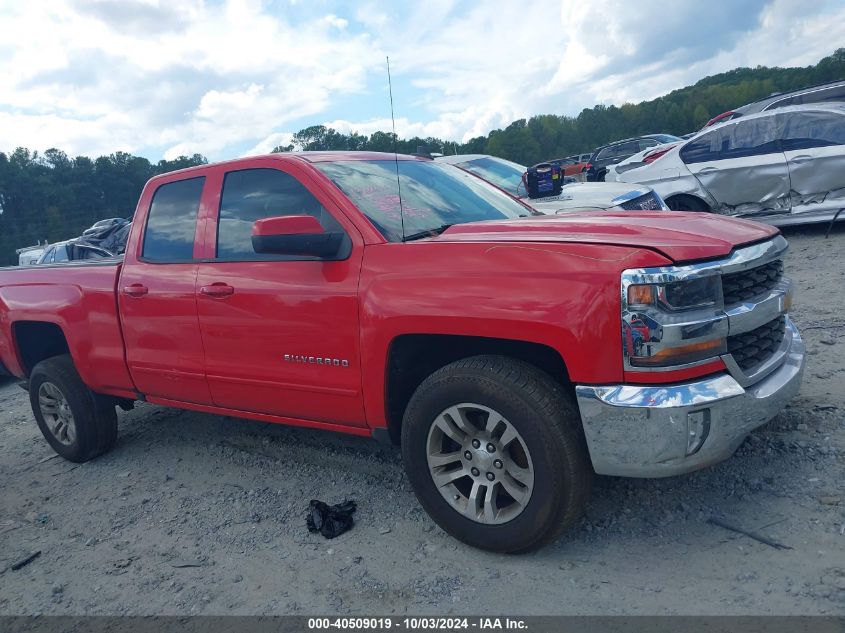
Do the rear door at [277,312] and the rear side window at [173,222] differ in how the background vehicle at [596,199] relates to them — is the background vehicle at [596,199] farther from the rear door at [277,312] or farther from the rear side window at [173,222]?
the rear side window at [173,222]

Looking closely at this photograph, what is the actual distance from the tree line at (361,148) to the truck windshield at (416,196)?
0.76 feet

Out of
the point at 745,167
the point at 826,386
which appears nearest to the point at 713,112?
the point at 745,167

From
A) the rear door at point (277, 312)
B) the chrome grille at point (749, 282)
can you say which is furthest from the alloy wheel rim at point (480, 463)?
the chrome grille at point (749, 282)

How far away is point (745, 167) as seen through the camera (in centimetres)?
850

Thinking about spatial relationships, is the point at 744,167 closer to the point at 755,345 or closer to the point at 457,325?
the point at 755,345

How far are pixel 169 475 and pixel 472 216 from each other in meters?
2.61

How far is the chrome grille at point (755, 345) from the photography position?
2.74 meters

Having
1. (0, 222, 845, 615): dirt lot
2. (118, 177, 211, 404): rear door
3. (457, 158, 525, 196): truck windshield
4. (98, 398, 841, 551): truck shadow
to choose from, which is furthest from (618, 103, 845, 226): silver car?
(118, 177, 211, 404): rear door

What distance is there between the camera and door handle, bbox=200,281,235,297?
3629 mm

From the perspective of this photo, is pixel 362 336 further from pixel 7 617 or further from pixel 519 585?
pixel 7 617

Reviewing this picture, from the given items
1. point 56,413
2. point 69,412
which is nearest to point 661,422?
point 69,412

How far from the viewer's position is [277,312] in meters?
3.44

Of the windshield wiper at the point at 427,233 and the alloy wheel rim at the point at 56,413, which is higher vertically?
the windshield wiper at the point at 427,233

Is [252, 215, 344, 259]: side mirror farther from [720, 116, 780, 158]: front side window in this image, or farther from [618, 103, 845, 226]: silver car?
[720, 116, 780, 158]: front side window
